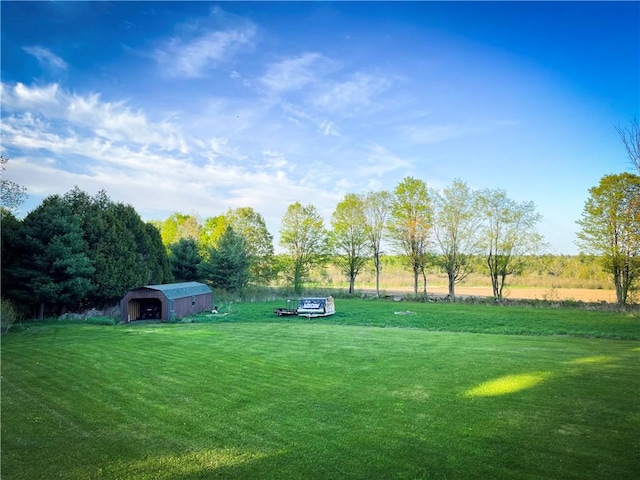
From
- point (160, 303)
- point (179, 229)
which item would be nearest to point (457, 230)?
point (160, 303)

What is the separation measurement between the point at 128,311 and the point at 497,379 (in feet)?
73.4

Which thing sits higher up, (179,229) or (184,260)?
(179,229)

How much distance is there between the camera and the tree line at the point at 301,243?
899 inches

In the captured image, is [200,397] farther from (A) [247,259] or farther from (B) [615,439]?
(A) [247,259]

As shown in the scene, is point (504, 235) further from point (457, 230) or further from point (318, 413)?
point (318, 413)

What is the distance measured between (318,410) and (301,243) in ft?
128

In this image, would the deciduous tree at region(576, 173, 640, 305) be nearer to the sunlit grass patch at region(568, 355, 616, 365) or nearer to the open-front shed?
the sunlit grass patch at region(568, 355, 616, 365)

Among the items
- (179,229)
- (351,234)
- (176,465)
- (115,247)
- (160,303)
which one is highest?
(179,229)

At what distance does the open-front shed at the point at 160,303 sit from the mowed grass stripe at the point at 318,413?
10.5 metres

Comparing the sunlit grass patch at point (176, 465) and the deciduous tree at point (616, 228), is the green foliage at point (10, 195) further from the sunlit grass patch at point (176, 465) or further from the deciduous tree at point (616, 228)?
the deciduous tree at point (616, 228)

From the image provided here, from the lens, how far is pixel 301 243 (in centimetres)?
4584

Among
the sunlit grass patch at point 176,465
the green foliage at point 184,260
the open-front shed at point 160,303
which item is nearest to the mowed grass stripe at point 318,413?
the sunlit grass patch at point 176,465

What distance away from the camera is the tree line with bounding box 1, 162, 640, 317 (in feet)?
74.9

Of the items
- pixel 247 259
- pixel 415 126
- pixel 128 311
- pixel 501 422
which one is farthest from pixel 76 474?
pixel 247 259
